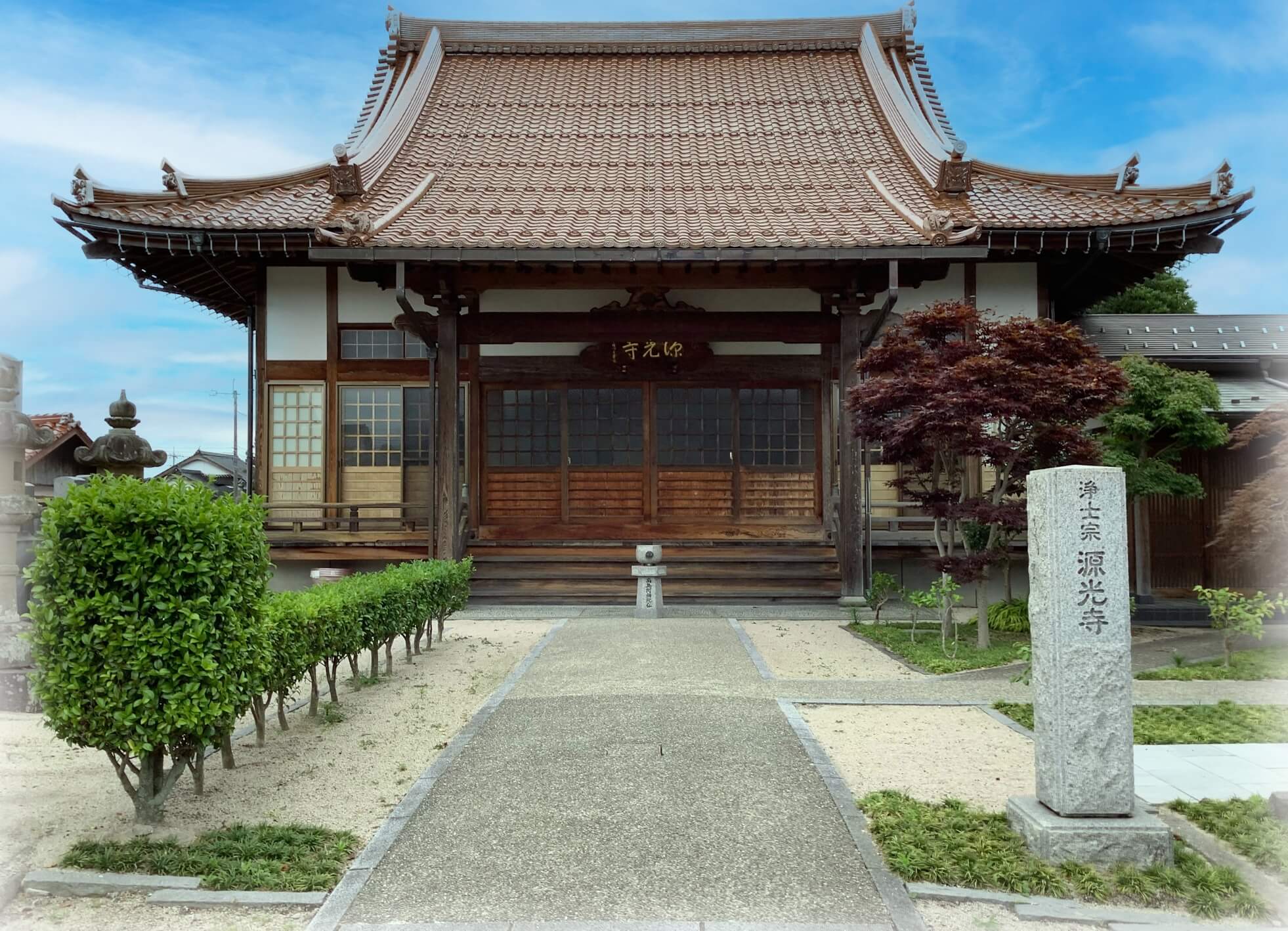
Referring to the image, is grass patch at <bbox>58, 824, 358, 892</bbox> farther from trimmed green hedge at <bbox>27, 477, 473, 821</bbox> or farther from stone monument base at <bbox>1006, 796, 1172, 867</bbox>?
stone monument base at <bbox>1006, 796, 1172, 867</bbox>

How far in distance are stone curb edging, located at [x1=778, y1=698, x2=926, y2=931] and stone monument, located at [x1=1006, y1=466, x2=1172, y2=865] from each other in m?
0.73

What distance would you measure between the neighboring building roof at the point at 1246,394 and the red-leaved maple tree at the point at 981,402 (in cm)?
364

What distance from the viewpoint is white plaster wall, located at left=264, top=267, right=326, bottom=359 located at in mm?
14375

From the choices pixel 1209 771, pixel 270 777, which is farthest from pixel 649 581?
pixel 1209 771

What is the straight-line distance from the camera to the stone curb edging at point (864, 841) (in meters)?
3.44

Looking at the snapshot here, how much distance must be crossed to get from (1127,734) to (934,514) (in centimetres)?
559

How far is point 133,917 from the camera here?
3533 mm

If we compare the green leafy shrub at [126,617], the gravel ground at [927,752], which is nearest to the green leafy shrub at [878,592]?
the gravel ground at [927,752]

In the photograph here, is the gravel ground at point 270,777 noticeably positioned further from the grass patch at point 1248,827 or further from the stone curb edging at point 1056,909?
the grass patch at point 1248,827

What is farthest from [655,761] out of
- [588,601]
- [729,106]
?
[729,106]

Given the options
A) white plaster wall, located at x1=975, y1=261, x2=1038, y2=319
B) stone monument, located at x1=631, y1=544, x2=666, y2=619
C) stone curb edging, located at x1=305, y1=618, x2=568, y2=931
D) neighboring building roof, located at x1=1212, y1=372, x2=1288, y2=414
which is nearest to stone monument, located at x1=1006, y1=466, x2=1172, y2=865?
stone curb edging, located at x1=305, y1=618, x2=568, y2=931

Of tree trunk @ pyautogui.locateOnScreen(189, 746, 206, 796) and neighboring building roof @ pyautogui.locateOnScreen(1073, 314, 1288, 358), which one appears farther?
neighboring building roof @ pyautogui.locateOnScreen(1073, 314, 1288, 358)

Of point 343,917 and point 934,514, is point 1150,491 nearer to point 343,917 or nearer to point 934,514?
point 934,514

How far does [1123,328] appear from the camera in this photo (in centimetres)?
1508
